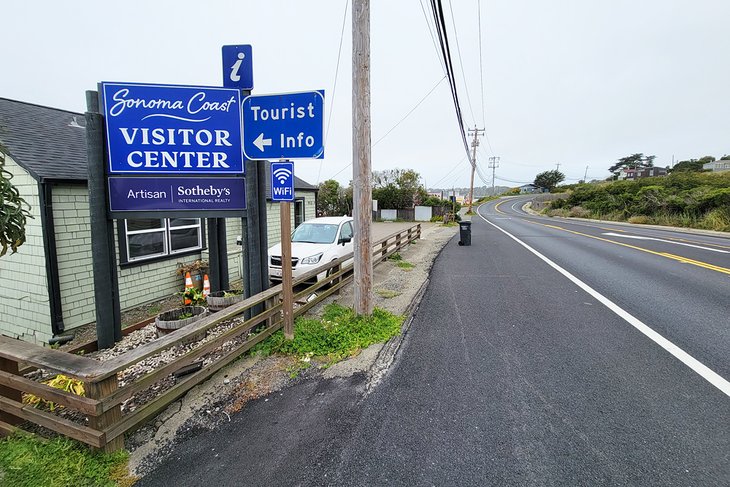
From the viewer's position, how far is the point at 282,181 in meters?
4.32

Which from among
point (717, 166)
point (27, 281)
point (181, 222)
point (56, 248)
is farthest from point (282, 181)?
point (717, 166)

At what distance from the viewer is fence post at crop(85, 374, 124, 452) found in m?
2.62

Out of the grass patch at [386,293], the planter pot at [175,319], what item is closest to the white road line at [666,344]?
the grass patch at [386,293]

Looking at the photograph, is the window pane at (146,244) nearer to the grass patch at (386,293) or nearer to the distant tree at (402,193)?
the grass patch at (386,293)

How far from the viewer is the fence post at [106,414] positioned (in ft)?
8.59

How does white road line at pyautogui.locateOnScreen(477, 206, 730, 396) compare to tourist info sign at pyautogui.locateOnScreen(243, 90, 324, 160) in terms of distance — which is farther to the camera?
tourist info sign at pyautogui.locateOnScreen(243, 90, 324, 160)

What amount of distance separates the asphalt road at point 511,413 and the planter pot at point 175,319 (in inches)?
78.8

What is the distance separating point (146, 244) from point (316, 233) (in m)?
3.97

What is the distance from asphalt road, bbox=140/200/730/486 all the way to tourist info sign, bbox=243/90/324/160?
2774mm

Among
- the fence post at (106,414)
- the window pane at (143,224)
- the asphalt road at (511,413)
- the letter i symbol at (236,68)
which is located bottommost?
the asphalt road at (511,413)

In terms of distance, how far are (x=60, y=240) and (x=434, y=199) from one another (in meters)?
40.8

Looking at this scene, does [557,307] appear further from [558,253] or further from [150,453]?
[558,253]

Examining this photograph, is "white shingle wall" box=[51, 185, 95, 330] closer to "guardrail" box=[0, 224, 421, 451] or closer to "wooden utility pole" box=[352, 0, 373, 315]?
"guardrail" box=[0, 224, 421, 451]

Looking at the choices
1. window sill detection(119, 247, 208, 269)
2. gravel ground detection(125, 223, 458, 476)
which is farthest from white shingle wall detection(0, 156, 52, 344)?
gravel ground detection(125, 223, 458, 476)
